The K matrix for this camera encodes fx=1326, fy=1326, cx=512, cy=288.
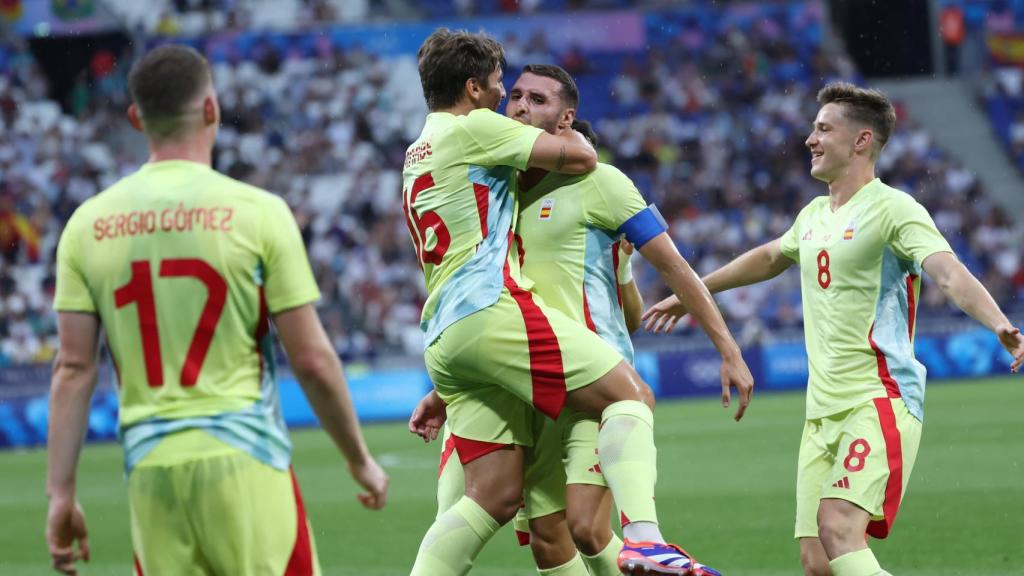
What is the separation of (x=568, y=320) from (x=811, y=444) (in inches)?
50.7

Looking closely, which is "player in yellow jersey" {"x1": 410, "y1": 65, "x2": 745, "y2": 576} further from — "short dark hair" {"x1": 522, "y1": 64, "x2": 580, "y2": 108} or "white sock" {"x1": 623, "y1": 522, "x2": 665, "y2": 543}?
"white sock" {"x1": 623, "y1": 522, "x2": 665, "y2": 543}

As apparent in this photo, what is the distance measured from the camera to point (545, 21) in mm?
29125

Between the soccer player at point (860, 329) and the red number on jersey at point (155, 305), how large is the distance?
2.42m

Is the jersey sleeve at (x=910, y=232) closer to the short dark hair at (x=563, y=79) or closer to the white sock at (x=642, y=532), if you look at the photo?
the short dark hair at (x=563, y=79)

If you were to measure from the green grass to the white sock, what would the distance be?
10.8 ft

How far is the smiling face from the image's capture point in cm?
571

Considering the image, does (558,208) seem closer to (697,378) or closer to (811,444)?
(811,444)

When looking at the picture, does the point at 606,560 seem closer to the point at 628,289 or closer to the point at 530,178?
the point at 628,289

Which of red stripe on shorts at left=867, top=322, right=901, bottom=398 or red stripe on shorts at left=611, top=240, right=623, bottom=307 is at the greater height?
red stripe on shorts at left=611, top=240, right=623, bottom=307

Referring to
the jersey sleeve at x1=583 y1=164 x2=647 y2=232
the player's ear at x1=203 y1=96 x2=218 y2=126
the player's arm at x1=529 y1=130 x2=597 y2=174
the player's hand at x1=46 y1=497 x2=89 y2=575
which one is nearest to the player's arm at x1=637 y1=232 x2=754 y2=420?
the jersey sleeve at x1=583 y1=164 x2=647 y2=232

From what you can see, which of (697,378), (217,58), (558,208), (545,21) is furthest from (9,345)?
(558,208)

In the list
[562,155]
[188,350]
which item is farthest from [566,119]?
[188,350]

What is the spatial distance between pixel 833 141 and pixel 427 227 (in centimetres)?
188

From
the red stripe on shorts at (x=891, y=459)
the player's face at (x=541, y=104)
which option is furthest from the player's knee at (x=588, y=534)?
the player's face at (x=541, y=104)
